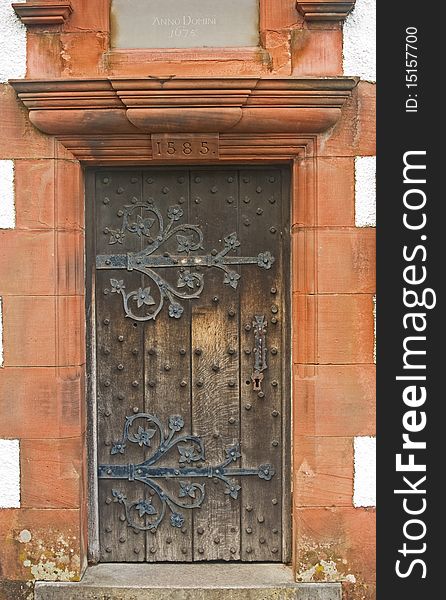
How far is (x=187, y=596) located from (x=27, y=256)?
6.12 feet

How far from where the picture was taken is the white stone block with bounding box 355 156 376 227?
382cm

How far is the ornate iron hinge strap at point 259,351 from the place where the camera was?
399 cm

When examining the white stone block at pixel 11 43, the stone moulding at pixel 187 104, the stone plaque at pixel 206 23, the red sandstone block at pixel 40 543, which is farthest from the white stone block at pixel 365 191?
the red sandstone block at pixel 40 543

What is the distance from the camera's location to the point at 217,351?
13.2ft

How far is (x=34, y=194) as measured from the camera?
12.6 feet

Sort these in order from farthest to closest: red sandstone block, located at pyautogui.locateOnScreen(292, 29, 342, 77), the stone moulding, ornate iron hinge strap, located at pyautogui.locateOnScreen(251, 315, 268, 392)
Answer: ornate iron hinge strap, located at pyautogui.locateOnScreen(251, 315, 268, 392), red sandstone block, located at pyautogui.locateOnScreen(292, 29, 342, 77), the stone moulding

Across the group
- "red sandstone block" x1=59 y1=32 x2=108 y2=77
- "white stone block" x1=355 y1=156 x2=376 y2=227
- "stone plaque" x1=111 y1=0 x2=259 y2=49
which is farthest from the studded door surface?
"stone plaque" x1=111 y1=0 x2=259 y2=49

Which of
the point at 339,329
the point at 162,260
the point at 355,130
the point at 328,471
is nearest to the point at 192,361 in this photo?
the point at 162,260

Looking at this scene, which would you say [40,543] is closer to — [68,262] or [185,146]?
[68,262]

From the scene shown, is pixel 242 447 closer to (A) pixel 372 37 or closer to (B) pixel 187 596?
(B) pixel 187 596

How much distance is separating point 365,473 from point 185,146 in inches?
73.2

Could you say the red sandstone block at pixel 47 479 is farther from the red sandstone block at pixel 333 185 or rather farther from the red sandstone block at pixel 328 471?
the red sandstone block at pixel 333 185

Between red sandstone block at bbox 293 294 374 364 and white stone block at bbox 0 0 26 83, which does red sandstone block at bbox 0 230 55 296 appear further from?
red sandstone block at bbox 293 294 374 364

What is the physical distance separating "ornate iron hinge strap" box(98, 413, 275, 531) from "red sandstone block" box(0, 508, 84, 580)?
30 cm
